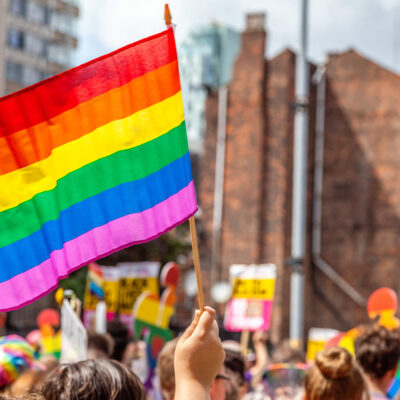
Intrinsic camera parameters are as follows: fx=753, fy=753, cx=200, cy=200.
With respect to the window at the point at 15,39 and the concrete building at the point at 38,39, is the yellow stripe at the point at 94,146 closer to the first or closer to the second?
the concrete building at the point at 38,39

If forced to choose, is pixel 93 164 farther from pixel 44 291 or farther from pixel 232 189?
pixel 232 189

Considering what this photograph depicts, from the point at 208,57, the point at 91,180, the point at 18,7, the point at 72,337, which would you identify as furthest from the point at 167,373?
the point at 208,57

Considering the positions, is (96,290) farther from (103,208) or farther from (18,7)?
(18,7)

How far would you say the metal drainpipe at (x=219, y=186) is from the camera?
21469 mm

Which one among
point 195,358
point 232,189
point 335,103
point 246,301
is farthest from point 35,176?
point 335,103

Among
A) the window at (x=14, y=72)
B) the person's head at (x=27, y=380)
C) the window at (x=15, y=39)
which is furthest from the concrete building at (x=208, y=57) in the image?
the person's head at (x=27, y=380)

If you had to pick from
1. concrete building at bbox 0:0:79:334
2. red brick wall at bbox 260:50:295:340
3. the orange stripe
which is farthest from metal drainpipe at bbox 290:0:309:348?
concrete building at bbox 0:0:79:334

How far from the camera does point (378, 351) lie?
4023 millimetres

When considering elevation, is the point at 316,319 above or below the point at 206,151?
below

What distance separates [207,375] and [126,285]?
294 inches

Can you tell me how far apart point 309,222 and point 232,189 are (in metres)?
2.59

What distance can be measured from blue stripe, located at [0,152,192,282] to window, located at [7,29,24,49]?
45.2 m

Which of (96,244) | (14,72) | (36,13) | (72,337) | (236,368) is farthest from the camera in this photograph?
(36,13)

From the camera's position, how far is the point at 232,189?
21.8m
